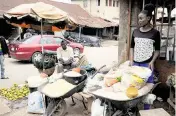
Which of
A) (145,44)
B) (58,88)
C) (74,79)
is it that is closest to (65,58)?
(74,79)

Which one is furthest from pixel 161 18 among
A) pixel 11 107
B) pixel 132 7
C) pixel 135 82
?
pixel 11 107

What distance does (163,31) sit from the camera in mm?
6391

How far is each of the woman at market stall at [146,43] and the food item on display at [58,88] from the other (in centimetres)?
138

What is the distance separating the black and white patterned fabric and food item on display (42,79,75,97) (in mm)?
1459

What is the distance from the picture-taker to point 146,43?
16.2 ft

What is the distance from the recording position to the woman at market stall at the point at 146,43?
4.89m

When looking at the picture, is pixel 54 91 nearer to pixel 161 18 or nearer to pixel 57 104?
pixel 57 104

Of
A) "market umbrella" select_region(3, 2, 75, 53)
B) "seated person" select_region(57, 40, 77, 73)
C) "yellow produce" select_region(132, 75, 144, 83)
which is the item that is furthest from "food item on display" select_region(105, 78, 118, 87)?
"seated person" select_region(57, 40, 77, 73)

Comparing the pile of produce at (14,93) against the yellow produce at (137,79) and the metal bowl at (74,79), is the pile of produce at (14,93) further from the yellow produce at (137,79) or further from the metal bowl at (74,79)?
the yellow produce at (137,79)

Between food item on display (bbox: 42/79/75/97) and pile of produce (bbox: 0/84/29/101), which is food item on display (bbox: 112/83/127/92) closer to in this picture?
food item on display (bbox: 42/79/75/97)

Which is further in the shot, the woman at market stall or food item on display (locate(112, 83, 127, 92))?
the woman at market stall

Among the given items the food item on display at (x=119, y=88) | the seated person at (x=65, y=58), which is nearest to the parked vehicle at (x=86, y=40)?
the seated person at (x=65, y=58)

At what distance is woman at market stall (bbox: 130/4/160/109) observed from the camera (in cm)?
489

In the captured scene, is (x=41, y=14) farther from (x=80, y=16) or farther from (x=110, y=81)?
(x=80, y=16)
